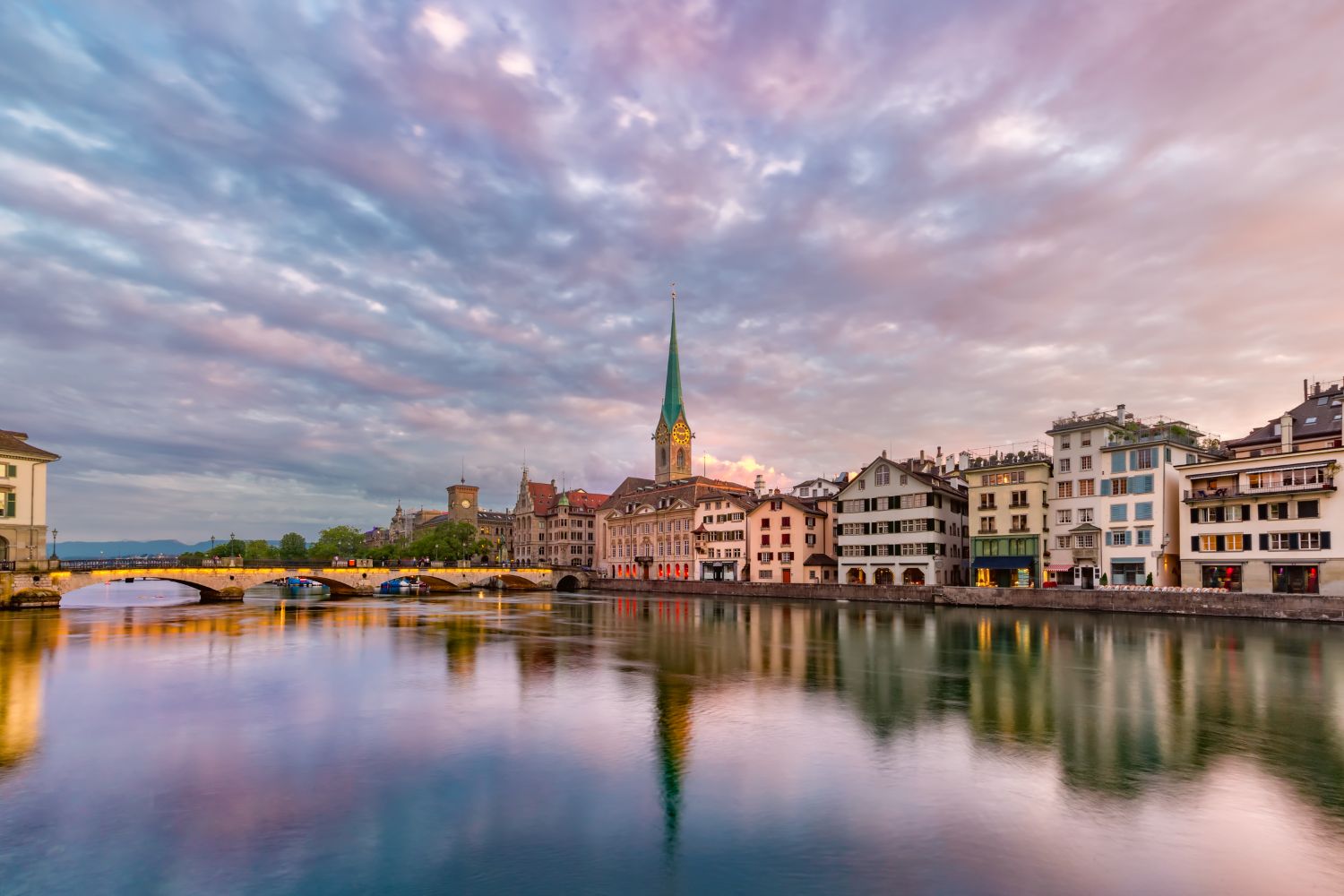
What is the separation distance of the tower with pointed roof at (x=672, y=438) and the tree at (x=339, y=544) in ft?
254

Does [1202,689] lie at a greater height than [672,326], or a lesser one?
lesser

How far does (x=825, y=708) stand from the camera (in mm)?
23406

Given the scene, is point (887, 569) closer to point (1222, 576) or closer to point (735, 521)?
point (735, 521)

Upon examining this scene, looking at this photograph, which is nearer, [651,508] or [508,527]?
[651,508]

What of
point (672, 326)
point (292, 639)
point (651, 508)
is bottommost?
point (292, 639)

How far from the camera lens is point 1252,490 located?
189 feet

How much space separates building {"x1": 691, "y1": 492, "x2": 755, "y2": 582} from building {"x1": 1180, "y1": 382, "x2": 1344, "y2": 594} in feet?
173

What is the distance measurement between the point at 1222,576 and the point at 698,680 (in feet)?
172

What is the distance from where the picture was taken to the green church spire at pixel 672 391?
18225 cm

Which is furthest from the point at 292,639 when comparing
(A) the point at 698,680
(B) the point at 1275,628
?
(B) the point at 1275,628

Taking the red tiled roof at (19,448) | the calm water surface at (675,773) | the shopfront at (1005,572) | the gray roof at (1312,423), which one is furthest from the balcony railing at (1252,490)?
the red tiled roof at (19,448)

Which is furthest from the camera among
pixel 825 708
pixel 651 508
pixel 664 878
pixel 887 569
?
pixel 651 508

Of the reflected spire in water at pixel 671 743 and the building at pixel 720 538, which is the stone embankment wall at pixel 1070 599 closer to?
the building at pixel 720 538

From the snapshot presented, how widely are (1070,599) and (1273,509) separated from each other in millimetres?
15705
